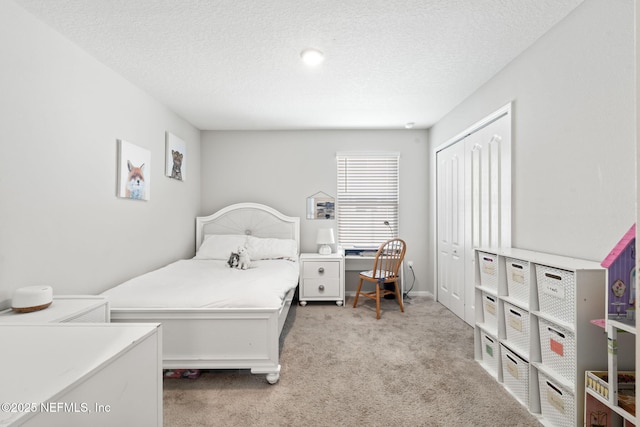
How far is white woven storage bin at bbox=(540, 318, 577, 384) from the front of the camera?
4.95ft

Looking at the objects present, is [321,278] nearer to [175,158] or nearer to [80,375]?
[175,158]

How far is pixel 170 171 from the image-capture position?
3430 mm

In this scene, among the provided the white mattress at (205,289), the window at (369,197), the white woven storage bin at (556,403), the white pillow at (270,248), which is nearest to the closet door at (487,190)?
the white woven storage bin at (556,403)

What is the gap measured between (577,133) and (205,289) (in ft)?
8.64

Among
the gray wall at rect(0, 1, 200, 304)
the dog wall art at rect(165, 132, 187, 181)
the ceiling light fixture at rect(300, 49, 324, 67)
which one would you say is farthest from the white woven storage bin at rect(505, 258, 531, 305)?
the dog wall art at rect(165, 132, 187, 181)

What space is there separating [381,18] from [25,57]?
2.08 metres

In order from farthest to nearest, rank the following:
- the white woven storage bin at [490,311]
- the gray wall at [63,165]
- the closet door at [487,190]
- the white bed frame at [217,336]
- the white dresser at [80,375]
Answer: the closet door at [487,190] < the white woven storage bin at [490,311] < the white bed frame at [217,336] < the gray wall at [63,165] < the white dresser at [80,375]

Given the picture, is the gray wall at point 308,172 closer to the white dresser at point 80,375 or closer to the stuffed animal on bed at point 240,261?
the stuffed animal on bed at point 240,261

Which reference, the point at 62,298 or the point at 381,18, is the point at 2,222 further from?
the point at 381,18

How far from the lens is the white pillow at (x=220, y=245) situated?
3709 millimetres

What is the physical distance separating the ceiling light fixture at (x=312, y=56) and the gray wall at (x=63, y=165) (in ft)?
5.18

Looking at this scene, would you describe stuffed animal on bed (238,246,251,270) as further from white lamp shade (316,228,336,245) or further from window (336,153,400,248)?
window (336,153,400,248)

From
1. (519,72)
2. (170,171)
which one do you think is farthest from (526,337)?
(170,171)

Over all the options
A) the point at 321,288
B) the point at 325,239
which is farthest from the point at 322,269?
the point at 325,239
